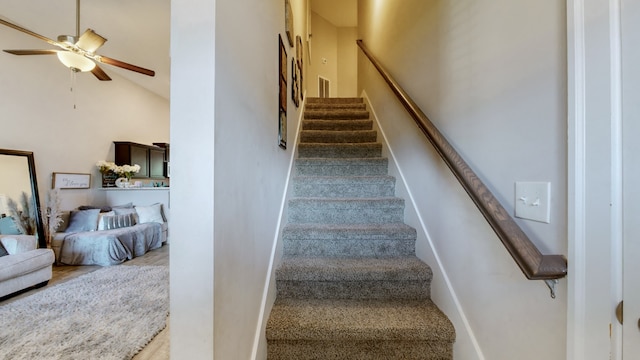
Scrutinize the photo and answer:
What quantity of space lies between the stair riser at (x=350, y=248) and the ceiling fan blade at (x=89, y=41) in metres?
2.81

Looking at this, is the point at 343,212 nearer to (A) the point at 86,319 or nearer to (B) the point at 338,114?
(B) the point at 338,114

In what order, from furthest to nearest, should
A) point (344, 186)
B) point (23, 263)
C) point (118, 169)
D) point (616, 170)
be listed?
point (118, 169)
point (23, 263)
point (344, 186)
point (616, 170)

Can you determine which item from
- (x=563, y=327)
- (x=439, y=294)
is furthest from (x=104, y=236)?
(x=563, y=327)

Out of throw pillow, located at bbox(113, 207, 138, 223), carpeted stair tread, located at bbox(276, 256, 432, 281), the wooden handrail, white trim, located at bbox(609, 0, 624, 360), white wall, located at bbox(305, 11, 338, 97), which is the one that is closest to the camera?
white trim, located at bbox(609, 0, 624, 360)

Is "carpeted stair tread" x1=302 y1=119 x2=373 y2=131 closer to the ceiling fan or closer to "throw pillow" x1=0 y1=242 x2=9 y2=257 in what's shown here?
the ceiling fan

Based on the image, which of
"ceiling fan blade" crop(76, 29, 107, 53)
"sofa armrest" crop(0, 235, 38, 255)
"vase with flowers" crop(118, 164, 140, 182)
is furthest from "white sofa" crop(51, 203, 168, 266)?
"ceiling fan blade" crop(76, 29, 107, 53)

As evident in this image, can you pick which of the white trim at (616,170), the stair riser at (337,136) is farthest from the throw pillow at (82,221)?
the white trim at (616,170)

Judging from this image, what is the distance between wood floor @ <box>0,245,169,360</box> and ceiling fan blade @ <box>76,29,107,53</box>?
264 cm

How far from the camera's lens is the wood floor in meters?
1.66

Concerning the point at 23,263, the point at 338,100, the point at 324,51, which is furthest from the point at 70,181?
the point at 324,51

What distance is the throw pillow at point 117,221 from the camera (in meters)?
3.84

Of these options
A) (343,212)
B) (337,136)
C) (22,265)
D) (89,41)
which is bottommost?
(22,265)

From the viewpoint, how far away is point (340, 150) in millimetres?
2598

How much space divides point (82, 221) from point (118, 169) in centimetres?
111
